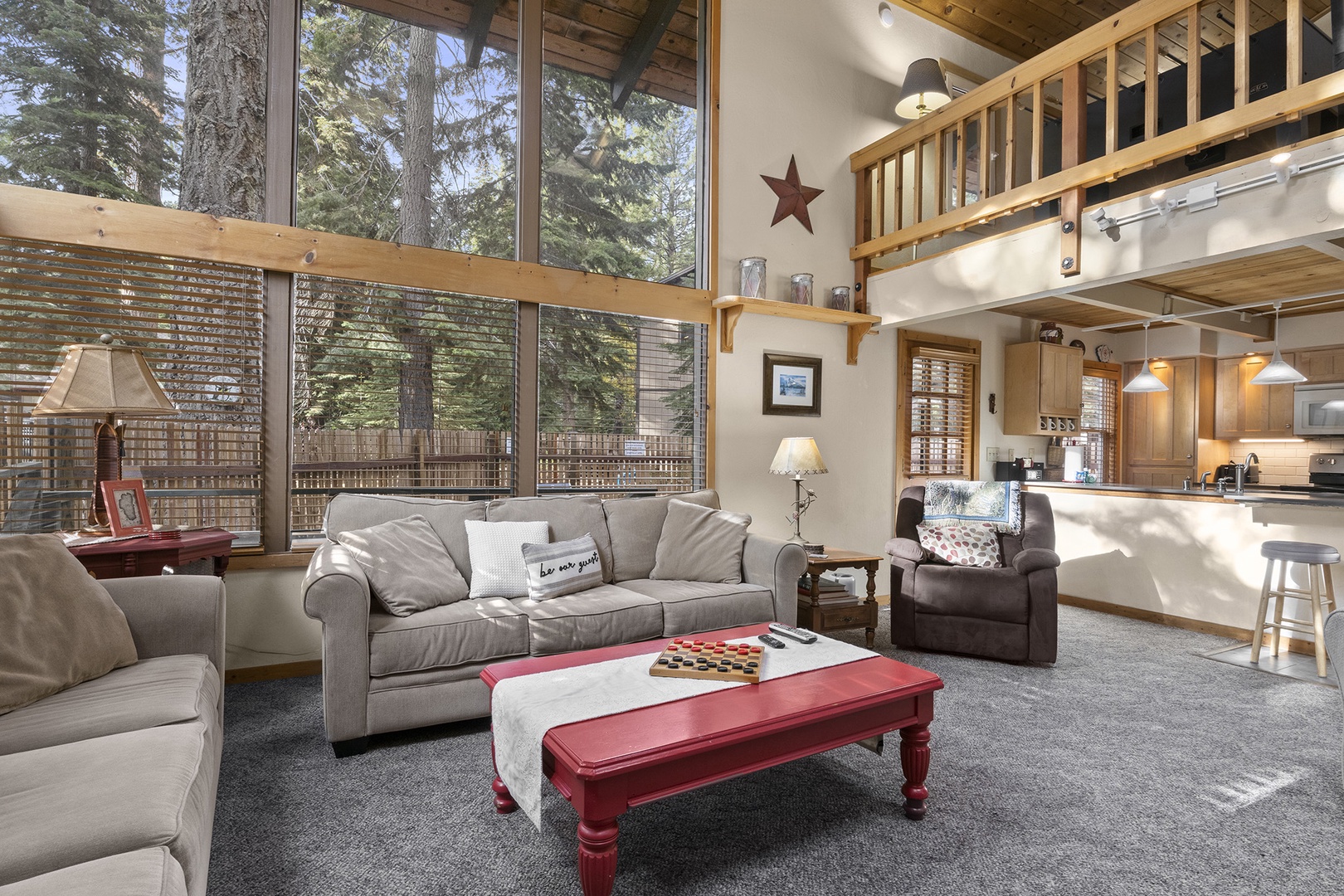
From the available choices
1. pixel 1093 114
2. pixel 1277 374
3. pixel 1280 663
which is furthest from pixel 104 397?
pixel 1093 114

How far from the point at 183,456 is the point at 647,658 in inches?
99.1

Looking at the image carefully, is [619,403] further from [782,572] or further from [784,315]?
[782,572]

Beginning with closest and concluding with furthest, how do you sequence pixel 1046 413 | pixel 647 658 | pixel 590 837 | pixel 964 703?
pixel 590 837
pixel 647 658
pixel 964 703
pixel 1046 413

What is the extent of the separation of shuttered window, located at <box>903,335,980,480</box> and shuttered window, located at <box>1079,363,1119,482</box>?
5.99 ft

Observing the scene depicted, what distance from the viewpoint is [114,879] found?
1.00 metres

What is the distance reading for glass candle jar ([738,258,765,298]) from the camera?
4508 mm

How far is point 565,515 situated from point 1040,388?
15.2 ft

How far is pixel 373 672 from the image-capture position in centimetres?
252

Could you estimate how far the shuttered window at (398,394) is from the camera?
3453mm

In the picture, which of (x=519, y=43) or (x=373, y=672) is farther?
(x=519, y=43)

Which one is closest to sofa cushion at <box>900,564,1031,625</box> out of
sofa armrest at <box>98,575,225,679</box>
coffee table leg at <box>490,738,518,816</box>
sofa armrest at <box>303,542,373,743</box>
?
coffee table leg at <box>490,738,518,816</box>

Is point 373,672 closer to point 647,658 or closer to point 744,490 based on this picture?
point 647,658

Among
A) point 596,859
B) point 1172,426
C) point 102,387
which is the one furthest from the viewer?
point 1172,426

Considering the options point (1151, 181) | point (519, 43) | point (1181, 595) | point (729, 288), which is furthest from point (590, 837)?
point (1151, 181)
